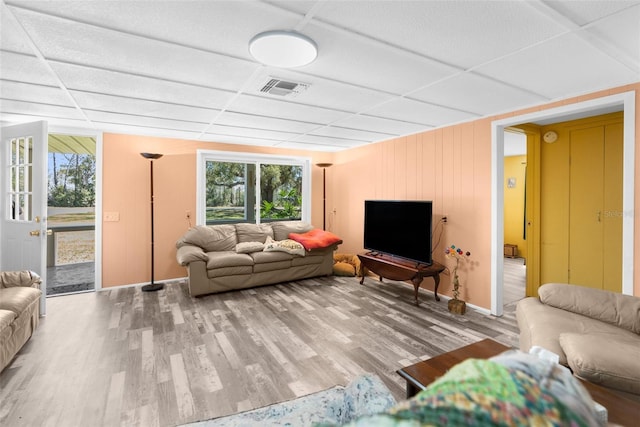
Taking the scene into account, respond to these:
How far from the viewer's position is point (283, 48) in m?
1.86

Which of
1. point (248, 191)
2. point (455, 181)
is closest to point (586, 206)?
point (455, 181)

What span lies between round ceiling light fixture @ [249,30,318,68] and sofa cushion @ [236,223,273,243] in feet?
11.4

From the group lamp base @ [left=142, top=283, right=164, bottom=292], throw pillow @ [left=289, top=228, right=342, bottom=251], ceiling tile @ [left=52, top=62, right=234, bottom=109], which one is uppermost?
ceiling tile @ [left=52, top=62, right=234, bottom=109]

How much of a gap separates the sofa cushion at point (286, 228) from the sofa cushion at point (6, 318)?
3.39 meters

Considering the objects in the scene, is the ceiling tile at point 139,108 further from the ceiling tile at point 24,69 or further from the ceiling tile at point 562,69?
the ceiling tile at point 562,69

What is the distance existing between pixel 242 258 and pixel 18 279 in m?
2.29

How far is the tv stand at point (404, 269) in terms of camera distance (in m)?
3.71

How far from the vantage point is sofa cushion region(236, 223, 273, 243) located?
16.8 feet

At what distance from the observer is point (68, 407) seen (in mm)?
1910

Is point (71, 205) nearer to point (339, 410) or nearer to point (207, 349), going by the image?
point (207, 349)

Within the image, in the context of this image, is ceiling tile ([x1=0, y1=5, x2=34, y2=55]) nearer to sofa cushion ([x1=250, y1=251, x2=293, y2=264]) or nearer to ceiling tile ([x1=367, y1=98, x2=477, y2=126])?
ceiling tile ([x1=367, y1=98, x2=477, y2=126])

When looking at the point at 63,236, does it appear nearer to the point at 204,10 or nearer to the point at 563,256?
the point at 204,10

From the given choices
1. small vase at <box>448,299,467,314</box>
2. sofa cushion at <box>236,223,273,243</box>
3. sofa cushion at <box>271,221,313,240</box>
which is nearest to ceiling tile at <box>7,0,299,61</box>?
small vase at <box>448,299,467,314</box>

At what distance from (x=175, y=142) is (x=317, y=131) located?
234cm
